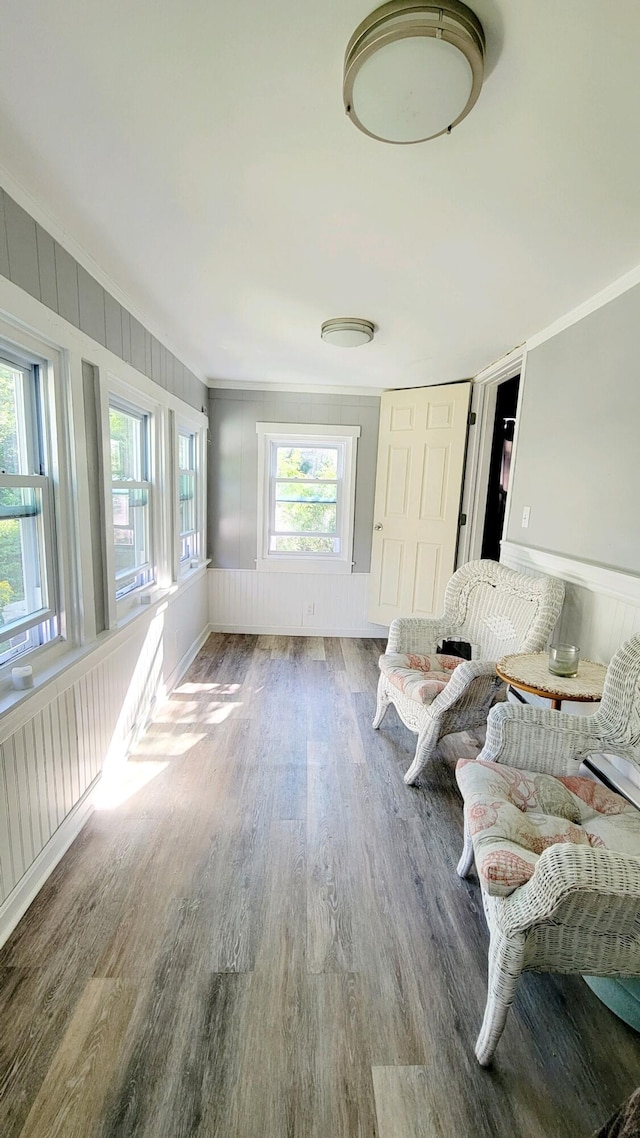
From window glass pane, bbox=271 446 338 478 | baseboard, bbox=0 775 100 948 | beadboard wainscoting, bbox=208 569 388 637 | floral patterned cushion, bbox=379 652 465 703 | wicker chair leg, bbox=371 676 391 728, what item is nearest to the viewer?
baseboard, bbox=0 775 100 948

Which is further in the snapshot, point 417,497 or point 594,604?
point 417,497

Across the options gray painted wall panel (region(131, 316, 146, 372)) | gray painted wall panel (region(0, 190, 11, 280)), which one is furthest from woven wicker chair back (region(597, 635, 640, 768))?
gray painted wall panel (region(131, 316, 146, 372))

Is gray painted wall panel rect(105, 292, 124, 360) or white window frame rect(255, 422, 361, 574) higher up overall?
gray painted wall panel rect(105, 292, 124, 360)

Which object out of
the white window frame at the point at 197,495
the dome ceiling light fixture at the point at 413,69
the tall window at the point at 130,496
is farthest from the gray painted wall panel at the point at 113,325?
the dome ceiling light fixture at the point at 413,69

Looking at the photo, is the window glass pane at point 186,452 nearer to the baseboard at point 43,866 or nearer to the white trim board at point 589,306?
the baseboard at point 43,866

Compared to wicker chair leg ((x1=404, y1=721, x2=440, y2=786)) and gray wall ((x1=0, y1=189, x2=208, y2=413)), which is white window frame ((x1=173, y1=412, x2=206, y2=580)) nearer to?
gray wall ((x1=0, y1=189, x2=208, y2=413))

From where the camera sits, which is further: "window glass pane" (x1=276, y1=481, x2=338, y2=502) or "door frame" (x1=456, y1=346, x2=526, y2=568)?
"window glass pane" (x1=276, y1=481, x2=338, y2=502)

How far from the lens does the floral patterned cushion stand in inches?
85.5

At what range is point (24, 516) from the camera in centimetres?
160

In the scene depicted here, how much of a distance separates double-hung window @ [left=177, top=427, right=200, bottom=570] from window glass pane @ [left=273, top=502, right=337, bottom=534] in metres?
0.77

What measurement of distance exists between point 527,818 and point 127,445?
2.52 metres

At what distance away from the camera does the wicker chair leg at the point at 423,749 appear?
2.07 meters

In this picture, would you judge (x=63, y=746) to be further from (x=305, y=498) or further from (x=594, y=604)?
(x=305, y=498)

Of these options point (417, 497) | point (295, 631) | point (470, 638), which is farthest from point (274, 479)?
point (470, 638)
